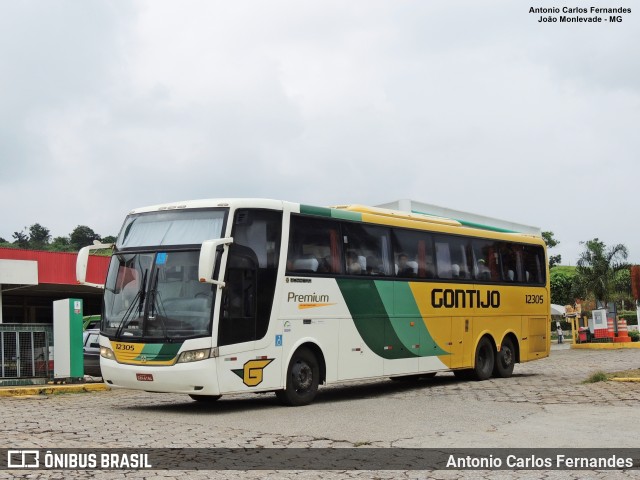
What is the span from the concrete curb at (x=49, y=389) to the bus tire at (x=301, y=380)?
5476 millimetres

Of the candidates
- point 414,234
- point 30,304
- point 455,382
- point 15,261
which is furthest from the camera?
point 30,304

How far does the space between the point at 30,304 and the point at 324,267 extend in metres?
39.8

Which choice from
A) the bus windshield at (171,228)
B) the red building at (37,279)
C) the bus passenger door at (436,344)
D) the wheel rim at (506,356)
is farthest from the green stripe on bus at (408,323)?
the red building at (37,279)

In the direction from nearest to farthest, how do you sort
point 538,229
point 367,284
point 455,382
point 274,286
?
point 274,286 < point 367,284 < point 455,382 < point 538,229

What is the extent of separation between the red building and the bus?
781 inches

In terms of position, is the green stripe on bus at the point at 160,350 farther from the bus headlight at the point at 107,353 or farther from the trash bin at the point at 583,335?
the trash bin at the point at 583,335

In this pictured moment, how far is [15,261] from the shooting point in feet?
116

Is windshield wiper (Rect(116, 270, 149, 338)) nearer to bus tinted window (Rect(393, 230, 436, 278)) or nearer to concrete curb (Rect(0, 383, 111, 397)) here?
concrete curb (Rect(0, 383, 111, 397))

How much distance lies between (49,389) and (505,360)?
10.5 meters

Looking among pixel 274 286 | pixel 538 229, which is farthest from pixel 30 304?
pixel 274 286

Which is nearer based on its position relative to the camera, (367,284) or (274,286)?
(274,286)

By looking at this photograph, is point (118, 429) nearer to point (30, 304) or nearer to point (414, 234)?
point (414, 234)

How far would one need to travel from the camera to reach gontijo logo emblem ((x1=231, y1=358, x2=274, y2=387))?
13.2m

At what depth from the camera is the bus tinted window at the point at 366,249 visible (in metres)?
15.7
